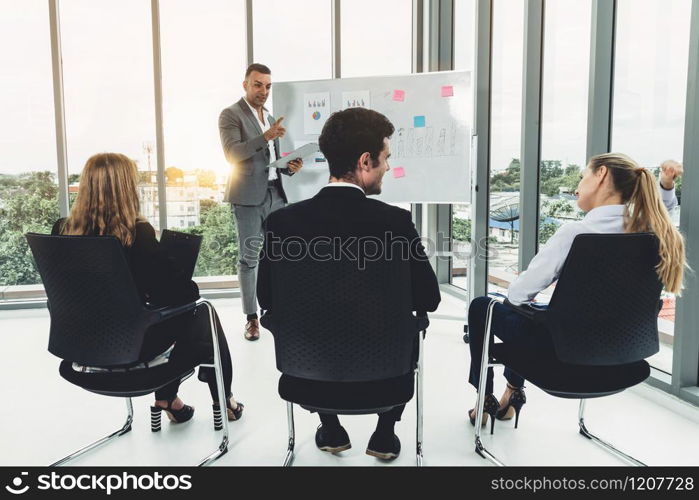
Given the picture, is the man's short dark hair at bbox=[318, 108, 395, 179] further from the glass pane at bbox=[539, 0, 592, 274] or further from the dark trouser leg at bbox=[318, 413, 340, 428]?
the glass pane at bbox=[539, 0, 592, 274]

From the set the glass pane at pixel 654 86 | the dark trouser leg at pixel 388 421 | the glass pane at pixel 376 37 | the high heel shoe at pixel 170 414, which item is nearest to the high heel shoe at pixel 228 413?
the high heel shoe at pixel 170 414

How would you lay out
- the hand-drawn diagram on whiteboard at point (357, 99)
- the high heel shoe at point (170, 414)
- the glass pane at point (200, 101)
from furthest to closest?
the glass pane at point (200, 101), the hand-drawn diagram on whiteboard at point (357, 99), the high heel shoe at point (170, 414)

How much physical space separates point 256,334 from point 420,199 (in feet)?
5.21

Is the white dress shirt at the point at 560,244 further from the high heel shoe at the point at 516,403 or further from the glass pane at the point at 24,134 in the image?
the glass pane at the point at 24,134

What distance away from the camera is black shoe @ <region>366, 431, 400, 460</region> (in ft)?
6.08

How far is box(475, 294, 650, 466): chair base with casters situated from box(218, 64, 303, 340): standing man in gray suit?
2.10 m

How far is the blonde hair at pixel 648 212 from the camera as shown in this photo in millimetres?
1503

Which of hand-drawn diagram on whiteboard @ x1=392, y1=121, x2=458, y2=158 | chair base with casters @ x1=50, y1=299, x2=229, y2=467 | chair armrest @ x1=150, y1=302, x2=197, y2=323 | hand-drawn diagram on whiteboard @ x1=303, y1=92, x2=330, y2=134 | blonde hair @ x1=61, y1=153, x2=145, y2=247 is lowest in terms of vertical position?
chair base with casters @ x1=50, y1=299, x2=229, y2=467

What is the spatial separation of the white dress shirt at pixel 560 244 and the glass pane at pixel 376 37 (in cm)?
313

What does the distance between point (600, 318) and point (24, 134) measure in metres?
4.58

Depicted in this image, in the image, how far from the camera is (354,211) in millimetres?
1467

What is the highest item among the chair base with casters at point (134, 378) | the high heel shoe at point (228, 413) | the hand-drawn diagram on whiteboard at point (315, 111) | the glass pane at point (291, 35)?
the glass pane at point (291, 35)

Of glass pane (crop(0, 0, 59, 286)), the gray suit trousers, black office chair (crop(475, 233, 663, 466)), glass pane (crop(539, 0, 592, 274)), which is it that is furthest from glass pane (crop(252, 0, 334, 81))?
black office chair (crop(475, 233, 663, 466))

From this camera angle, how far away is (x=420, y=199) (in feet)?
12.5
